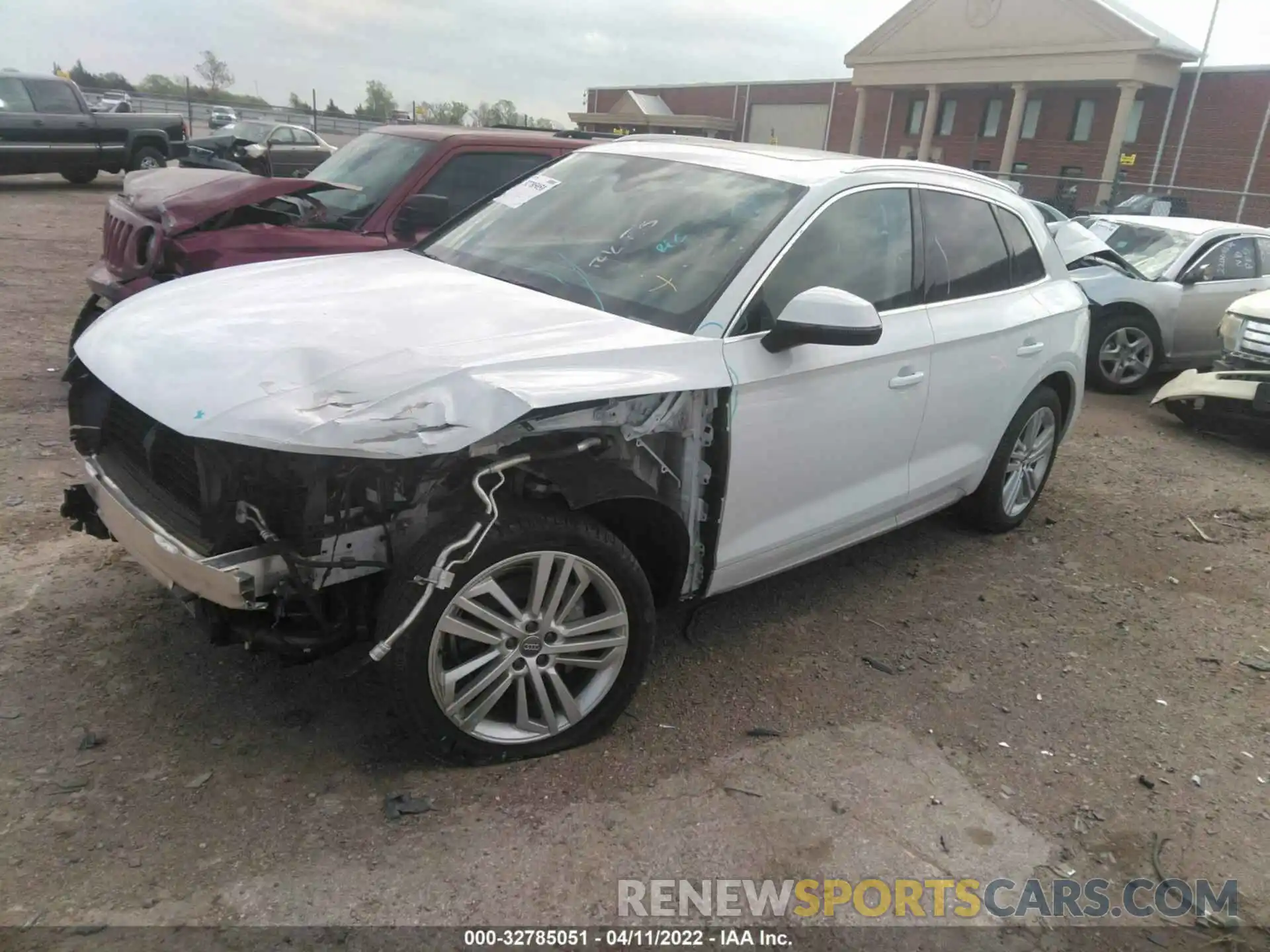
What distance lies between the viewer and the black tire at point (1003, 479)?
464 cm

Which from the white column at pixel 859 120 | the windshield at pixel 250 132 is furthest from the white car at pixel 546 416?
the white column at pixel 859 120

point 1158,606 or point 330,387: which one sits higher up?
point 330,387

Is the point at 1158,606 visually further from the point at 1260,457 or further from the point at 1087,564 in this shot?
the point at 1260,457

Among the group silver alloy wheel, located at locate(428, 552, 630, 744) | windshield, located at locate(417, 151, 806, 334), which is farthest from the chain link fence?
silver alloy wheel, located at locate(428, 552, 630, 744)

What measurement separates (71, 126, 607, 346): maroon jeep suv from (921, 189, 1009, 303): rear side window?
307cm

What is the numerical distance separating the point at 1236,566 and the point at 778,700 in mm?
3121

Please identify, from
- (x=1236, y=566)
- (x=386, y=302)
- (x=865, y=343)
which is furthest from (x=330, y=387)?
(x=1236, y=566)

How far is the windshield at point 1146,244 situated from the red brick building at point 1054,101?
2088cm

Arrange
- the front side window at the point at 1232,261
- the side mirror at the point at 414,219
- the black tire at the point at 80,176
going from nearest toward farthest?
the side mirror at the point at 414,219
the front side window at the point at 1232,261
the black tire at the point at 80,176

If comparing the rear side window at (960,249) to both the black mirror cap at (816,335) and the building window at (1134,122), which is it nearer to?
the black mirror cap at (816,335)

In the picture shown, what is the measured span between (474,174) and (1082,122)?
133 feet

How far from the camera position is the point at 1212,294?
8891 mm

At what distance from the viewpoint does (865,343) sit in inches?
120

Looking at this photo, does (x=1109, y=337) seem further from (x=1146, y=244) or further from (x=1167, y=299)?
(x=1146, y=244)
